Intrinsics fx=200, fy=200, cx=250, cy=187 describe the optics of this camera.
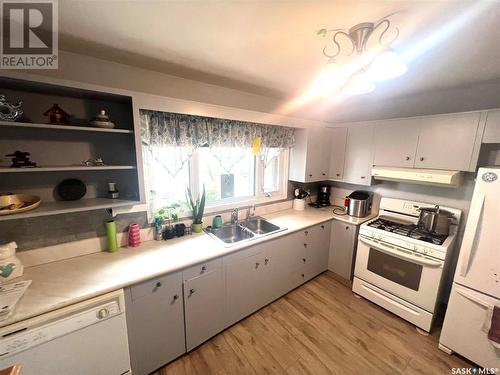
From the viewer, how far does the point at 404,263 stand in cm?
200

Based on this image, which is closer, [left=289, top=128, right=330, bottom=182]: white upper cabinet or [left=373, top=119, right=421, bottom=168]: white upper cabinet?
[left=373, top=119, right=421, bottom=168]: white upper cabinet

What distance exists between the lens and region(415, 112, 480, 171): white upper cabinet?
73.2 inches

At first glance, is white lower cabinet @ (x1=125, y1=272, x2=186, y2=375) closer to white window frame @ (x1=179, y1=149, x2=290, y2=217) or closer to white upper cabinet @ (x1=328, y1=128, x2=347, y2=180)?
white window frame @ (x1=179, y1=149, x2=290, y2=217)

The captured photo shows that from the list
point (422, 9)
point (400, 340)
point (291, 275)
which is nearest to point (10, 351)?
point (291, 275)

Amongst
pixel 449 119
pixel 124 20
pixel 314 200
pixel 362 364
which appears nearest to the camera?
pixel 124 20

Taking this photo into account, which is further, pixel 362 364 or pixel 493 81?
pixel 493 81

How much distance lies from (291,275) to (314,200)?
1.40 meters

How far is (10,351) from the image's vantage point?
3.18 ft

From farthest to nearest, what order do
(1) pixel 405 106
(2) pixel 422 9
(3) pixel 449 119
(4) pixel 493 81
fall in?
(1) pixel 405 106 < (3) pixel 449 119 < (4) pixel 493 81 < (2) pixel 422 9

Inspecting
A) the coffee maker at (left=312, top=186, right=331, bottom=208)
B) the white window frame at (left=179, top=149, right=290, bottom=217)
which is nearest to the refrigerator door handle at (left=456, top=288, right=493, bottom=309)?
the coffee maker at (left=312, top=186, right=331, bottom=208)

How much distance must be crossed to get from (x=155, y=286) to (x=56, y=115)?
4.25ft

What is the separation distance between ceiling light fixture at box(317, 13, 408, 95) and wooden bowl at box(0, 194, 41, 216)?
194 cm

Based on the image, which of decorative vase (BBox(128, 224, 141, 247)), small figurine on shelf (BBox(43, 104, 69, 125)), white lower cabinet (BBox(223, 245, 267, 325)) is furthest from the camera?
white lower cabinet (BBox(223, 245, 267, 325))

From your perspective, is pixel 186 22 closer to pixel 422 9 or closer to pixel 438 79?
pixel 422 9
